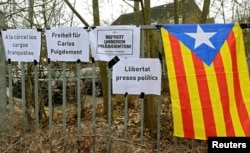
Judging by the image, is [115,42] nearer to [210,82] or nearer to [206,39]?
[206,39]

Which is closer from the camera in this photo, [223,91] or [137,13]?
[223,91]

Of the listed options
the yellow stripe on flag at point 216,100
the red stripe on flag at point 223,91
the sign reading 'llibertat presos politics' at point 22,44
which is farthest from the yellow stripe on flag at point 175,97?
the sign reading 'llibertat presos politics' at point 22,44

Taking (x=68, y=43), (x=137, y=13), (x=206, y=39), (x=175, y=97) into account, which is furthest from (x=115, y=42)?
(x=137, y=13)

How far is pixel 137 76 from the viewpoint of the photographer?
446cm

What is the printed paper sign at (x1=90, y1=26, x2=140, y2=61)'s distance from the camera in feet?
14.7

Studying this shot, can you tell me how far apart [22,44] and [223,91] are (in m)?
2.98

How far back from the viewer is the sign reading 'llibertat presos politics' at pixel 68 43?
472 cm

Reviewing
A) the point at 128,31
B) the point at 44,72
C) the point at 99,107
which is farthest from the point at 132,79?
the point at 99,107

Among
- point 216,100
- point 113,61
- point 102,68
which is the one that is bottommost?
point 216,100

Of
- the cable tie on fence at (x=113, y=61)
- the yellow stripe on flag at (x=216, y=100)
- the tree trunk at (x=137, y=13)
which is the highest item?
the tree trunk at (x=137, y=13)

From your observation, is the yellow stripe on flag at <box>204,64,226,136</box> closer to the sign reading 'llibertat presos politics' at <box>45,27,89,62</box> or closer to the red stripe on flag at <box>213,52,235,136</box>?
the red stripe on flag at <box>213,52,235,136</box>

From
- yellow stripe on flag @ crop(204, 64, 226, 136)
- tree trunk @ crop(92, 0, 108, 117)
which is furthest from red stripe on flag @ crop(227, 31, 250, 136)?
tree trunk @ crop(92, 0, 108, 117)

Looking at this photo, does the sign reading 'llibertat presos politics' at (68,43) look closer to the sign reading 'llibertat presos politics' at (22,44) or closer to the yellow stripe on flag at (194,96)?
the sign reading 'llibertat presos politics' at (22,44)

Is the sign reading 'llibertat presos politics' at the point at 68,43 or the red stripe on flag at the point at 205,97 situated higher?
the sign reading 'llibertat presos politics' at the point at 68,43
